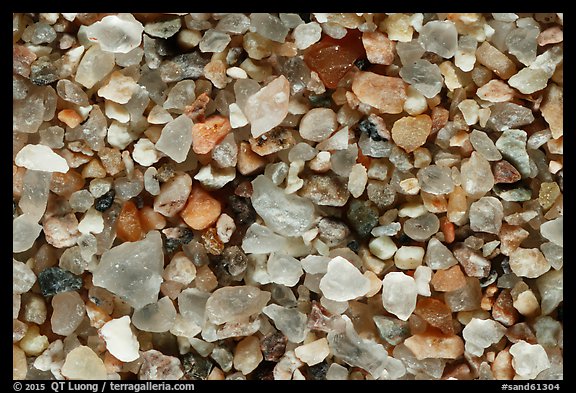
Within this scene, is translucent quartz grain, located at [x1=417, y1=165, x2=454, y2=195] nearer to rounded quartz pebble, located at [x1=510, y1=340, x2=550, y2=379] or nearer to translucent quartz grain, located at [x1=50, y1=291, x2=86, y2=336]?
rounded quartz pebble, located at [x1=510, y1=340, x2=550, y2=379]

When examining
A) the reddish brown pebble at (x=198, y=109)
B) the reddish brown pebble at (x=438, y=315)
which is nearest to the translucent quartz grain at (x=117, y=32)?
the reddish brown pebble at (x=198, y=109)

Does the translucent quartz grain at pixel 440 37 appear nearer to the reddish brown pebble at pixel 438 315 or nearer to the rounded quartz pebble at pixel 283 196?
the rounded quartz pebble at pixel 283 196

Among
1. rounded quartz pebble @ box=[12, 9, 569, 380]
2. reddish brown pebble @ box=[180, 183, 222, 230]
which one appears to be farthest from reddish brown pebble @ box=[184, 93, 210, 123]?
reddish brown pebble @ box=[180, 183, 222, 230]

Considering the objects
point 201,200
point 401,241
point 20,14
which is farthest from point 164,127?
point 401,241

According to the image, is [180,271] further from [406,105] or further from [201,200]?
[406,105]

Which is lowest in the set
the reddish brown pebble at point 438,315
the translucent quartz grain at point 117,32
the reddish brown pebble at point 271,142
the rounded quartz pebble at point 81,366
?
the rounded quartz pebble at point 81,366

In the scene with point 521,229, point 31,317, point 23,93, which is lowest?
point 31,317
